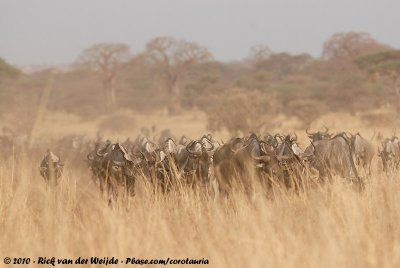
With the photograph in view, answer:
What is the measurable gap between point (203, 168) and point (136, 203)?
5.27ft

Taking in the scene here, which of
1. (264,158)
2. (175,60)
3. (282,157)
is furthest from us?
(175,60)

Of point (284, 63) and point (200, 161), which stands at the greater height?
point (200, 161)

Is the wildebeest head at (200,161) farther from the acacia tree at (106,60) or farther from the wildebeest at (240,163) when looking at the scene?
the acacia tree at (106,60)

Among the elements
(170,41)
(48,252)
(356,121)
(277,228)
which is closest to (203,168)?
(277,228)

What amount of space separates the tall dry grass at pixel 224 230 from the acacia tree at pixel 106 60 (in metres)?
41.5

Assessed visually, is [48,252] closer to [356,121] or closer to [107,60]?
[356,121]

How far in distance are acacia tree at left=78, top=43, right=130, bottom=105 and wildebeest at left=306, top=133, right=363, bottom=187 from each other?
1569 inches

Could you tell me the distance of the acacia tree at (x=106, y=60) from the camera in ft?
153

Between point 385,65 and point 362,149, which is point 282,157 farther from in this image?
point 385,65

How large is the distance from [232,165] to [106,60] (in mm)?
41441

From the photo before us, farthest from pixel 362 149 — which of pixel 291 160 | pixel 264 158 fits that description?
pixel 264 158

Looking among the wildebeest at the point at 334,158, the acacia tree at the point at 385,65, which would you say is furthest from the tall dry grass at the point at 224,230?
the acacia tree at the point at 385,65

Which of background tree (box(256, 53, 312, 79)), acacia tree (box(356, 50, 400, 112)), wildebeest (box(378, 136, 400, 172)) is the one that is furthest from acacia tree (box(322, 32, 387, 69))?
wildebeest (box(378, 136, 400, 172))

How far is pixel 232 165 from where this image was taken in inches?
257
